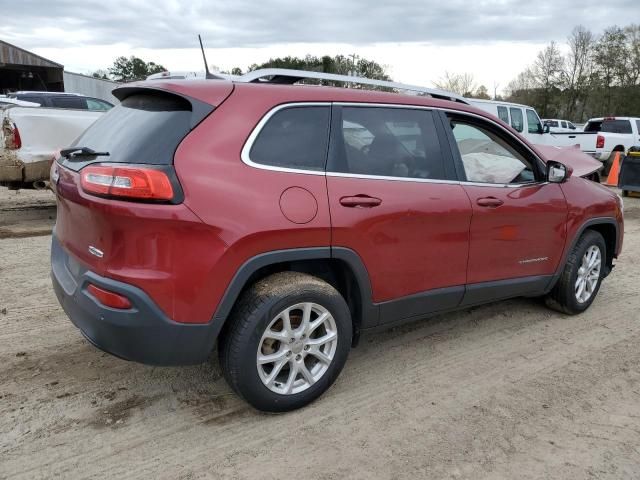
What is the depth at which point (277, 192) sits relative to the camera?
2750 mm

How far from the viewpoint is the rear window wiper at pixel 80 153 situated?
9.22ft

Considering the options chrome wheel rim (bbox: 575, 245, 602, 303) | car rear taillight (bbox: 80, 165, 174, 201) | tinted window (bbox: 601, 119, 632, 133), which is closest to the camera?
car rear taillight (bbox: 80, 165, 174, 201)

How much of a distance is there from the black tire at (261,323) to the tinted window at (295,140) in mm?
632

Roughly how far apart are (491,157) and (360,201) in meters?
1.53

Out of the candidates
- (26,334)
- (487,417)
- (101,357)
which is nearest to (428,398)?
(487,417)

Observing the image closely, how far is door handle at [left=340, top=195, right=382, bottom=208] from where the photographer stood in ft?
9.76

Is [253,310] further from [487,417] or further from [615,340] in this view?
[615,340]

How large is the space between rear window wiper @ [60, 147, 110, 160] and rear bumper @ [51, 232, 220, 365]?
0.59 meters

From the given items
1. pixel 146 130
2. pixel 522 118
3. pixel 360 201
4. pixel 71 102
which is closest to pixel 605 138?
pixel 522 118

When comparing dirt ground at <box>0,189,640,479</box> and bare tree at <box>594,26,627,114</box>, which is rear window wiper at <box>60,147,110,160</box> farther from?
bare tree at <box>594,26,627,114</box>

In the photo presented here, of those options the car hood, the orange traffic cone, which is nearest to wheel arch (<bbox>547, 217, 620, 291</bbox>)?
the car hood

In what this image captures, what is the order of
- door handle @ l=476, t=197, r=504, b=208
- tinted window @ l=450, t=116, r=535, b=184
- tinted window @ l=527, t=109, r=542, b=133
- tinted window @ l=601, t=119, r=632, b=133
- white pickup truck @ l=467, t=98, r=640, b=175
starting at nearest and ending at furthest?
door handle @ l=476, t=197, r=504, b=208 < tinted window @ l=450, t=116, r=535, b=184 < tinted window @ l=527, t=109, r=542, b=133 < white pickup truck @ l=467, t=98, r=640, b=175 < tinted window @ l=601, t=119, r=632, b=133

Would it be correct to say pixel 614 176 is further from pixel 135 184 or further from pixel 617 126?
pixel 135 184

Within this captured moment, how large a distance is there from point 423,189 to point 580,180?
6.34ft
